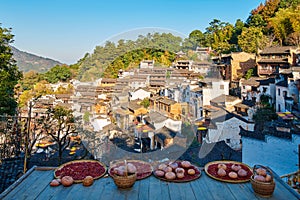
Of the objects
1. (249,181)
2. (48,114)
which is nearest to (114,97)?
(249,181)

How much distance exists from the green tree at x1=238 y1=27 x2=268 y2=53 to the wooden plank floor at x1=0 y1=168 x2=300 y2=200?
18.5 m

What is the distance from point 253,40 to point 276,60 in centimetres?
434

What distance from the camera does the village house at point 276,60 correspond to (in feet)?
45.9

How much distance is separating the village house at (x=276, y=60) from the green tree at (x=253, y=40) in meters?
2.50

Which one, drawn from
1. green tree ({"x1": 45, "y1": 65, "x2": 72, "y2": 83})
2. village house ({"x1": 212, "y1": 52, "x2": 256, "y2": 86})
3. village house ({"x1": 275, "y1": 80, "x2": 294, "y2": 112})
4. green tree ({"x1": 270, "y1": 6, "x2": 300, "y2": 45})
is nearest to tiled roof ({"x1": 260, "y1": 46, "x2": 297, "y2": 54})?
village house ({"x1": 212, "y1": 52, "x2": 256, "y2": 86})

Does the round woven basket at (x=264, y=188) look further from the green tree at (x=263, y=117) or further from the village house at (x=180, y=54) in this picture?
the green tree at (x=263, y=117)

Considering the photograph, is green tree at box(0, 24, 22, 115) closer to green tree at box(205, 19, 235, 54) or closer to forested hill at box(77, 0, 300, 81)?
forested hill at box(77, 0, 300, 81)

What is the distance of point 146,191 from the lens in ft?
5.24

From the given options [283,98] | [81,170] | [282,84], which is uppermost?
[282,84]

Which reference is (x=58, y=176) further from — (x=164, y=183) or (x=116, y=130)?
(x=164, y=183)

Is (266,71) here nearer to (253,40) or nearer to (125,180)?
(253,40)

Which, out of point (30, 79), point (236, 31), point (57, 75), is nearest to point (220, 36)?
point (236, 31)

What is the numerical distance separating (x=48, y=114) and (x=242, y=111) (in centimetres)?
992

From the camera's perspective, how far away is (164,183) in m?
1.72
